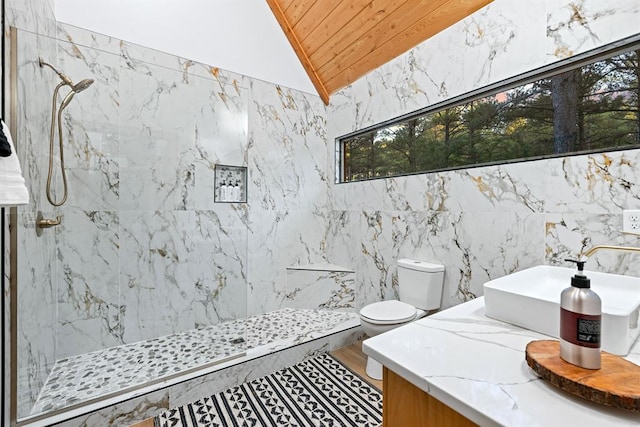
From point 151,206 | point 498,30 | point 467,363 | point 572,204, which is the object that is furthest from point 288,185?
point 467,363

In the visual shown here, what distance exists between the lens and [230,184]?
273 centimetres

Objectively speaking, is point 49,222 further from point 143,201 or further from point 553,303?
point 553,303

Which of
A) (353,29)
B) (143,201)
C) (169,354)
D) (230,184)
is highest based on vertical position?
(353,29)

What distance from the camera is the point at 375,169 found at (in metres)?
2.87

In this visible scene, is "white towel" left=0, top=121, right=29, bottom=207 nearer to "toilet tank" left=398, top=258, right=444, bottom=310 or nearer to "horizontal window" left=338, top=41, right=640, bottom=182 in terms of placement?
"toilet tank" left=398, top=258, right=444, bottom=310

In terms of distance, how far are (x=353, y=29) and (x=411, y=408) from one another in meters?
2.77

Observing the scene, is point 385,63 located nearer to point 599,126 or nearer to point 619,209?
point 599,126

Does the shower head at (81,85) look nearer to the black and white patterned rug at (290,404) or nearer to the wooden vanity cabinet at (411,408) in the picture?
the black and white patterned rug at (290,404)

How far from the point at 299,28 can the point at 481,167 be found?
7.32 ft

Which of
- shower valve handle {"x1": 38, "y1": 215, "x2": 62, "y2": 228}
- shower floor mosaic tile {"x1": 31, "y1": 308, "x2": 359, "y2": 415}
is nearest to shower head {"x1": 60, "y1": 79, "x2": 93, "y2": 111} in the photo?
shower valve handle {"x1": 38, "y1": 215, "x2": 62, "y2": 228}

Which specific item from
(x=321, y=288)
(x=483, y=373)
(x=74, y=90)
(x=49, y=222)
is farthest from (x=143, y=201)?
(x=483, y=373)

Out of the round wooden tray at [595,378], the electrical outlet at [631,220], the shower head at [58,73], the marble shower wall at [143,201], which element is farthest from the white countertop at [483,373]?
the shower head at [58,73]

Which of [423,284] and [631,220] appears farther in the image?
[423,284]

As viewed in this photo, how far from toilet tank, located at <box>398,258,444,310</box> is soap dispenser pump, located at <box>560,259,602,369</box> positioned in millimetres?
1435
